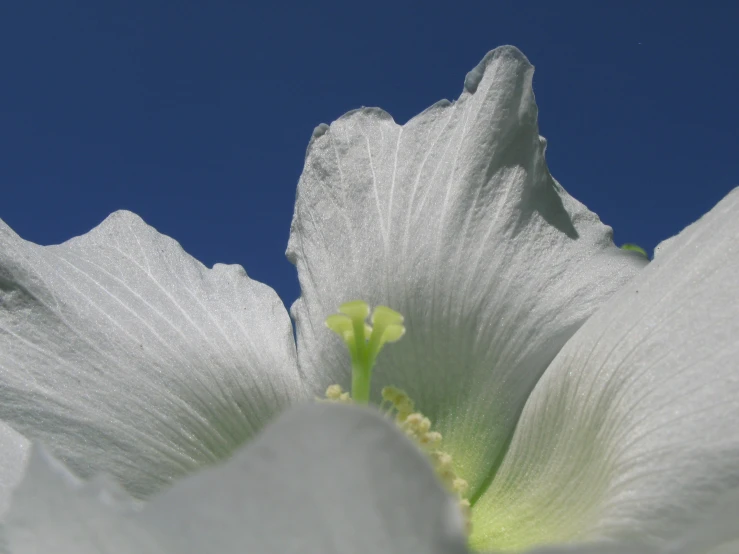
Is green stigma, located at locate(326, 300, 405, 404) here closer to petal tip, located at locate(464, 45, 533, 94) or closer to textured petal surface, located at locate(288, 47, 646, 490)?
textured petal surface, located at locate(288, 47, 646, 490)

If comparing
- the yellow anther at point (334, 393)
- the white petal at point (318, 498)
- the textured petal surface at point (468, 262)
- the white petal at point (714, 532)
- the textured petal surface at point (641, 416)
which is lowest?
the white petal at point (714, 532)

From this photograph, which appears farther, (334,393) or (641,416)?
(334,393)

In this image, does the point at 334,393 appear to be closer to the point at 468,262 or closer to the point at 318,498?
the point at 468,262

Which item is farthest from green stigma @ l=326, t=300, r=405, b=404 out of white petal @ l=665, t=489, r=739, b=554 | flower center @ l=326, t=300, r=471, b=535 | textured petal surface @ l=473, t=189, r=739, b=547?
white petal @ l=665, t=489, r=739, b=554

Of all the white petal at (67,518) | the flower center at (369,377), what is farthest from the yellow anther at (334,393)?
the white petal at (67,518)

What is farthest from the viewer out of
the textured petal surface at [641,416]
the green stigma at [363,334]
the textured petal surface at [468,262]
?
the textured petal surface at [468,262]

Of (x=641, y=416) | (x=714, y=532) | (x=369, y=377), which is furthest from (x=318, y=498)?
(x=369, y=377)

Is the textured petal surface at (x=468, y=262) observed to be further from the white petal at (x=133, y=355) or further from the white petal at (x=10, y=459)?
the white petal at (x=10, y=459)
